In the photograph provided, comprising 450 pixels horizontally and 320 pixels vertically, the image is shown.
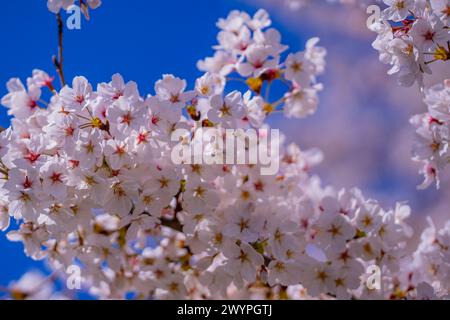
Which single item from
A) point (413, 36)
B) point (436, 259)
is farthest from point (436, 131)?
point (436, 259)

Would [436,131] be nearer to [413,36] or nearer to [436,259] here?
[413,36]

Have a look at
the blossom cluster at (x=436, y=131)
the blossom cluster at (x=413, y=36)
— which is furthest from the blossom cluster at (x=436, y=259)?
the blossom cluster at (x=413, y=36)

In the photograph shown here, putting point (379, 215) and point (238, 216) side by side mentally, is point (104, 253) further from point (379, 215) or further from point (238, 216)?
point (379, 215)

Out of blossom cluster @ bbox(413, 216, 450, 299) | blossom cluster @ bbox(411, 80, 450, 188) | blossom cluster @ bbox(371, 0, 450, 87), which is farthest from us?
blossom cluster @ bbox(413, 216, 450, 299)

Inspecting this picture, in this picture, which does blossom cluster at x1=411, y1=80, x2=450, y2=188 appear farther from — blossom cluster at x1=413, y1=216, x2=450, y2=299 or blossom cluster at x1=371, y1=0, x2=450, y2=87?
blossom cluster at x1=413, y1=216, x2=450, y2=299

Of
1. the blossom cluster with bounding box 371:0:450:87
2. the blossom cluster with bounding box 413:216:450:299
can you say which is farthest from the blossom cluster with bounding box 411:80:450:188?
the blossom cluster with bounding box 413:216:450:299

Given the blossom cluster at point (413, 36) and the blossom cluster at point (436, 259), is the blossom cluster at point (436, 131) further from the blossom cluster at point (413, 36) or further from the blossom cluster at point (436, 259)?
the blossom cluster at point (436, 259)

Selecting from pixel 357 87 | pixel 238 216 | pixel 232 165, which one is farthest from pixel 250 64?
pixel 357 87

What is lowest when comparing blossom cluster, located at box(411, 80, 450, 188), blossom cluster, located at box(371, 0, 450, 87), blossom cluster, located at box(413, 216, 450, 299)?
blossom cluster, located at box(413, 216, 450, 299)

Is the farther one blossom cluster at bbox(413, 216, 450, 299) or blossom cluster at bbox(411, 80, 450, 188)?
blossom cluster at bbox(413, 216, 450, 299)
